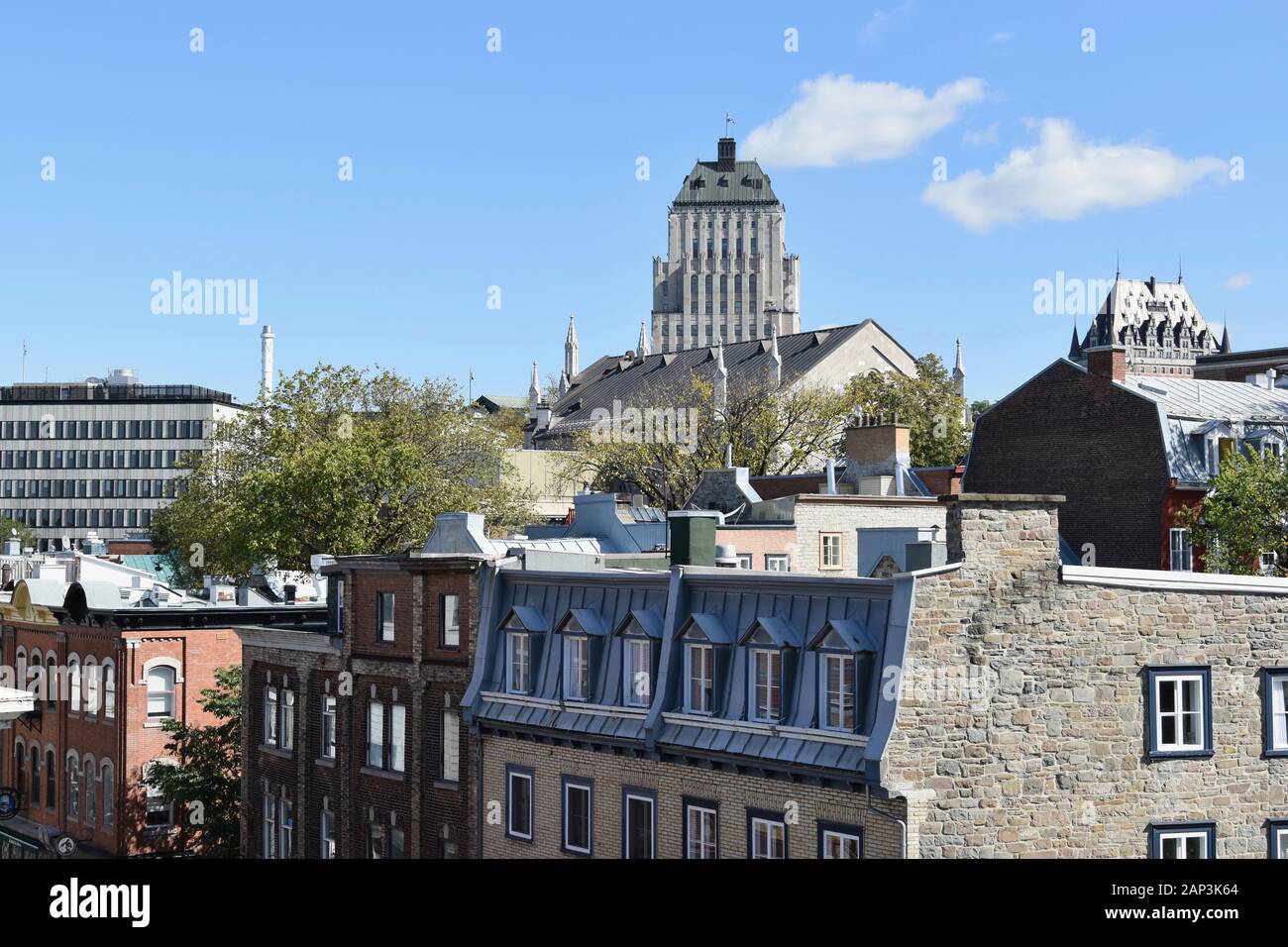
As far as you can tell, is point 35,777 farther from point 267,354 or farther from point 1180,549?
point 267,354

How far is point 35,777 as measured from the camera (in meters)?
54.9

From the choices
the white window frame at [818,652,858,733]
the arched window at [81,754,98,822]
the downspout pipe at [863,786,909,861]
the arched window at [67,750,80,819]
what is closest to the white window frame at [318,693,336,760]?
the arched window at [81,754,98,822]

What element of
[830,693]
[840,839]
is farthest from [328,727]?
[840,839]

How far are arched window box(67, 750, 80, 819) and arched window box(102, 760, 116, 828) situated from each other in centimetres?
233

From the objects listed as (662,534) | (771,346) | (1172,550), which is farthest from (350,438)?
(771,346)

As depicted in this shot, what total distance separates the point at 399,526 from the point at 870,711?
172ft

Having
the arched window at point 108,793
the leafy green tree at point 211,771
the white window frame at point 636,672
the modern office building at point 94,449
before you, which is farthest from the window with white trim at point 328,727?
the modern office building at point 94,449

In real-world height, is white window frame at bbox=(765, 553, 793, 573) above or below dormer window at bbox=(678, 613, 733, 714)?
above

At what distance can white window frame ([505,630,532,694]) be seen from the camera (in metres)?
30.5

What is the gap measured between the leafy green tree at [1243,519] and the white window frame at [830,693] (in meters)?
34.4

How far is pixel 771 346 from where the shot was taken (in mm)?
162625

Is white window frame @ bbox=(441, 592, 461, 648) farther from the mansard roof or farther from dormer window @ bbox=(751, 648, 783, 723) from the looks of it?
dormer window @ bbox=(751, 648, 783, 723)

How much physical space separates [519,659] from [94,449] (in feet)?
557

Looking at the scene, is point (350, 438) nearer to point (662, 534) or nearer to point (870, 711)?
point (662, 534)
